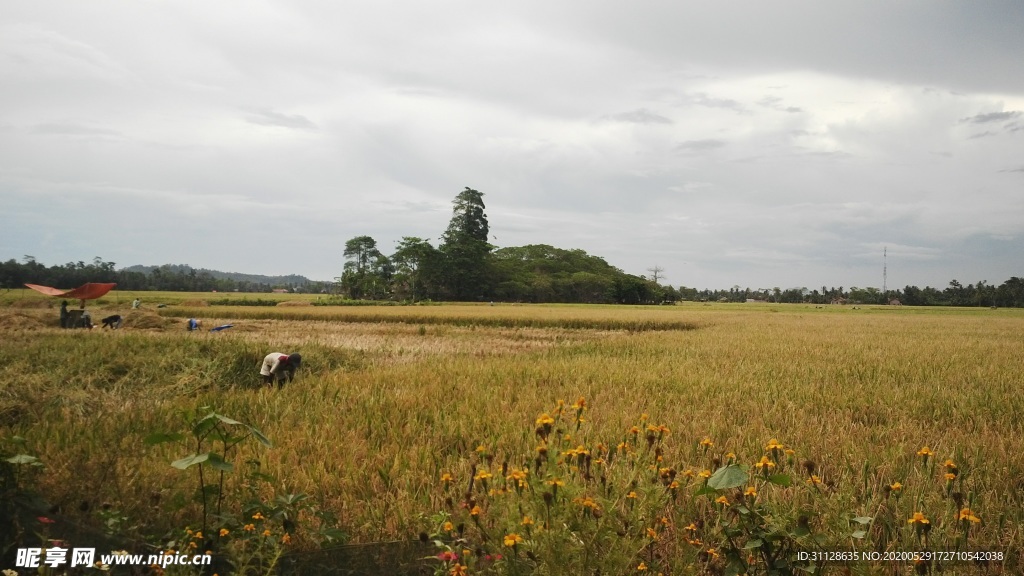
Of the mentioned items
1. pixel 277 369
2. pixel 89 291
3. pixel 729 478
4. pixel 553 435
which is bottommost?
pixel 277 369

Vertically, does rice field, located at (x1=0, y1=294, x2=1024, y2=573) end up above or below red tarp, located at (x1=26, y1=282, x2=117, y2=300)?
below

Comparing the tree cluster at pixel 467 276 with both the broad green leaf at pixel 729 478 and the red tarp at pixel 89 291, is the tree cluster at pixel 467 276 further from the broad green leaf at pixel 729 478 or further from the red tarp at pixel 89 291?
the broad green leaf at pixel 729 478

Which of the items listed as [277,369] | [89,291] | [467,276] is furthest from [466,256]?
[277,369]

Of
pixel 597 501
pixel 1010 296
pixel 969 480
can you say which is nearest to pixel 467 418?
Answer: pixel 597 501

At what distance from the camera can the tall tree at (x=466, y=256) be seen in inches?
2451

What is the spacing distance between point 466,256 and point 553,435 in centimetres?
5986

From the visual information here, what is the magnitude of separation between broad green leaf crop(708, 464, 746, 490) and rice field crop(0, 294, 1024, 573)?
30mm

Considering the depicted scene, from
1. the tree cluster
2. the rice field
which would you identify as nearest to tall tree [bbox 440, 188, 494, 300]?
the tree cluster

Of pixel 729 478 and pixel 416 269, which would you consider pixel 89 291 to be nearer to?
pixel 729 478

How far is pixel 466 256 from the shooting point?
6284cm

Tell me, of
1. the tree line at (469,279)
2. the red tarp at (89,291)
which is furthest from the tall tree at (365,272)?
the red tarp at (89,291)

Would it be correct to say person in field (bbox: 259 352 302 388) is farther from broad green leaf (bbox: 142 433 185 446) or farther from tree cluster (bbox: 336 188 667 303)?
tree cluster (bbox: 336 188 667 303)

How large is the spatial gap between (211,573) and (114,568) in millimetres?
392

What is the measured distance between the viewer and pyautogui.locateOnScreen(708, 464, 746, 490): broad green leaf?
164 centimetres
